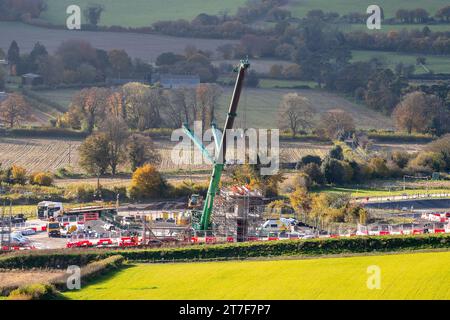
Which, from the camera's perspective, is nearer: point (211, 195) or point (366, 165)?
point (211, 195)

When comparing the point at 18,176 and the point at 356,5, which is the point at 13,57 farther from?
the point at 356,5

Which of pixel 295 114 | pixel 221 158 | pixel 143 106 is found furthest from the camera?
pixel 295 114

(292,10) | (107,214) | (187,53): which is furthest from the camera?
(292,10)

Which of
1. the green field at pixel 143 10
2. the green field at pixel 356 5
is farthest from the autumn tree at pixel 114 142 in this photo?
the green field at pixel 356 5

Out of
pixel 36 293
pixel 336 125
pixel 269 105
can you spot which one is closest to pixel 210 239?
pixel 36 293
